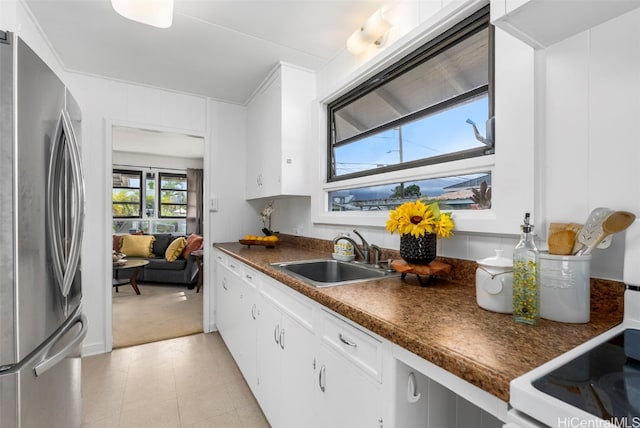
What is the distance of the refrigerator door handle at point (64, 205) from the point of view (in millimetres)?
1181

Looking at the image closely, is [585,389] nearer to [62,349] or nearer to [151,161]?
[62,349]

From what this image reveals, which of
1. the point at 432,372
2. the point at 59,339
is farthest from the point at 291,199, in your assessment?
the point at 432,372

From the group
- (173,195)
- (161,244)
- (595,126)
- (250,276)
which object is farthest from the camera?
(173,195)

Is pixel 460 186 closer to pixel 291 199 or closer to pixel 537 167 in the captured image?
pixel 537 167

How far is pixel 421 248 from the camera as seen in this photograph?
126 cm

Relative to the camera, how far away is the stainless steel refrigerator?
0.96 meters

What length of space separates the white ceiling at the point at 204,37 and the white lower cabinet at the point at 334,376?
1.55 meters

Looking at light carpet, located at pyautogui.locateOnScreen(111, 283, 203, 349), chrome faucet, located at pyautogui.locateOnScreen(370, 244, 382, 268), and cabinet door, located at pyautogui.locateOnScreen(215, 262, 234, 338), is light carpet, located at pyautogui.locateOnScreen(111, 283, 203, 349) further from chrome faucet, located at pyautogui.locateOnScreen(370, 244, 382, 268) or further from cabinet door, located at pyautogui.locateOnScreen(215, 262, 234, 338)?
chrome faucet, located at pyautogui.locateOnScreen(370, 244, 382, 268)

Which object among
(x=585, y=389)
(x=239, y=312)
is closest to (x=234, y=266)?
(x=239, y=312)

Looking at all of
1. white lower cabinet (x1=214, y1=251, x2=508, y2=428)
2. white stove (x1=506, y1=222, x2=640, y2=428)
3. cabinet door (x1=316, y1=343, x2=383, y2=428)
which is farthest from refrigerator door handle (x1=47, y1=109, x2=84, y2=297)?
white stove (x1=506, y1=222, x2=640, y2=428)

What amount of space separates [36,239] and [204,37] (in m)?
1.61

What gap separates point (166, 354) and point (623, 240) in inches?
117

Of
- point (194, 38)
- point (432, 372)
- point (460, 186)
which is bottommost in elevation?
point (432, 372)

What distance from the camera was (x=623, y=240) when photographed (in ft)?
2.84
